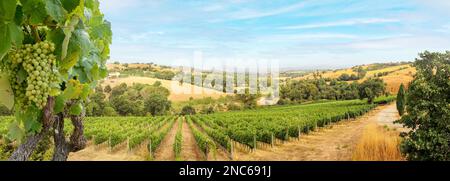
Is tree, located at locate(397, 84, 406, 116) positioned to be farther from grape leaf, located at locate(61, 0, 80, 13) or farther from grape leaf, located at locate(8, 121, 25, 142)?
grape leaf, located at locate(61, 0, 80, 13)

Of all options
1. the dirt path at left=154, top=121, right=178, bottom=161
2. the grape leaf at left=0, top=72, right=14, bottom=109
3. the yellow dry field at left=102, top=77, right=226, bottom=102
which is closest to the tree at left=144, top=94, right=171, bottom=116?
the yellow dry field at left=102, top=77, right=226, bottom=102

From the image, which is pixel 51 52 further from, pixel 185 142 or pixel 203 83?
pixel 203 83

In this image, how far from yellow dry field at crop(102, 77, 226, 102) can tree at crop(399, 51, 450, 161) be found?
1533 inches

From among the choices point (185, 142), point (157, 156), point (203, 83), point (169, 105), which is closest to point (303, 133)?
point (185, 142)

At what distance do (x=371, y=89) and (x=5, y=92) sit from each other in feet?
162

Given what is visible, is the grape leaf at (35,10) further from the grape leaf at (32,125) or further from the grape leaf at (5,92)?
the grape leaf at (32,125)

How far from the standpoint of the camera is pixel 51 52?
141 cm

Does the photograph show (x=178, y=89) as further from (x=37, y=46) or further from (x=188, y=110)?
(x=37, y=46)

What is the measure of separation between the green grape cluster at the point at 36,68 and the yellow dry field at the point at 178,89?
149 feet

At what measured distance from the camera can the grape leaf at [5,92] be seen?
4.92 feet

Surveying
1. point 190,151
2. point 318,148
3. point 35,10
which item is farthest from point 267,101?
point 35,10

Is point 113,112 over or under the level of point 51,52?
under

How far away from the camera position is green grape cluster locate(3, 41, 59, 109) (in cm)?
133
